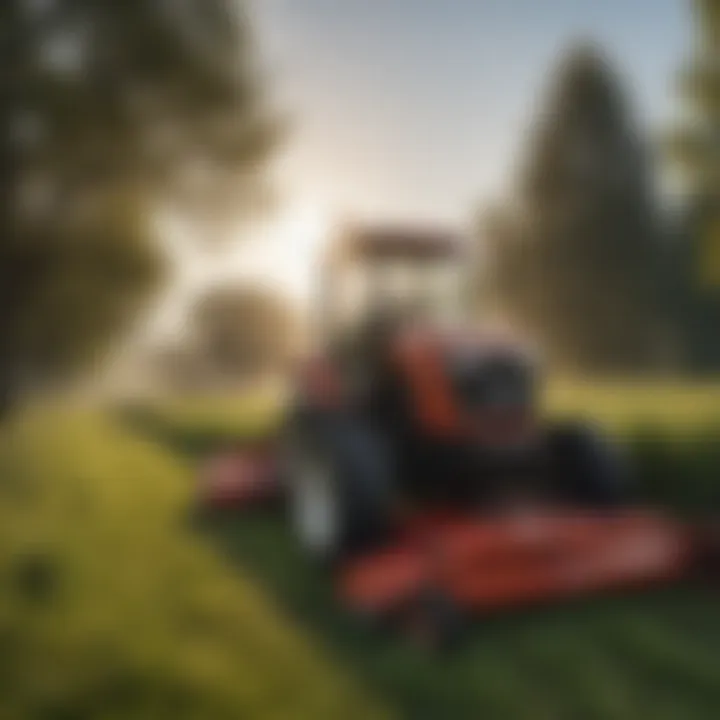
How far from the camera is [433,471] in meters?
0.91

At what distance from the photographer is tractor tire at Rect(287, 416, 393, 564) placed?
92cm

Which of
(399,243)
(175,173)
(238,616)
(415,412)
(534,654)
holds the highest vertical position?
(175,173)

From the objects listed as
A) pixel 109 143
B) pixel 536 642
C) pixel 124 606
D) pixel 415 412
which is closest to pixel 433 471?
pixel 415 412

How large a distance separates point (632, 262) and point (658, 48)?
0.19m

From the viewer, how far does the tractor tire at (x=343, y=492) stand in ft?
3.01

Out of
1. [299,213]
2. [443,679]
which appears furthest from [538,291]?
[443,679]

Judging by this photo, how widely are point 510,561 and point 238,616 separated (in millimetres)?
231

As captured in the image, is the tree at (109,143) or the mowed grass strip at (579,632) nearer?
the mowed grass strip at (579,632)

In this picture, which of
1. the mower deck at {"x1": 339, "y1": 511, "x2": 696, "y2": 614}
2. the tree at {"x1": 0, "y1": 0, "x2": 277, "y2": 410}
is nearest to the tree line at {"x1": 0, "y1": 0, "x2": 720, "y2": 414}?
the tree at {"x1": 0, "y1": 0, "x2": 277, "y2": 410}

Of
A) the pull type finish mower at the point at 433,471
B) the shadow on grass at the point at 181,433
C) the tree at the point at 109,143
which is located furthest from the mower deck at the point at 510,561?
the tree at the point at 109,143

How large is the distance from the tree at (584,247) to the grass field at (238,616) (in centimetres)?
5

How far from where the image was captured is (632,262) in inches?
34.1

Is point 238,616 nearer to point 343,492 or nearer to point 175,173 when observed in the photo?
point 343,492

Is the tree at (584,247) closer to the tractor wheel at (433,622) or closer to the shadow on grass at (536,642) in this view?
the shadow on grass at (536,642)
